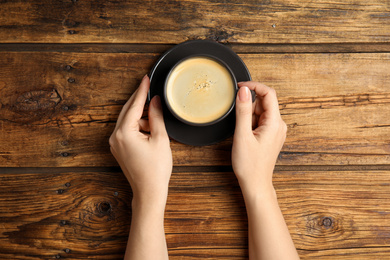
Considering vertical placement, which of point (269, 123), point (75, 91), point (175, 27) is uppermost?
point (175, 27)

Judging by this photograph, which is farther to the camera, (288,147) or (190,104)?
(288,147)

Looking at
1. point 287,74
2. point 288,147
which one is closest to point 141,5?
point 287,74

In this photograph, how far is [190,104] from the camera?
0.91m

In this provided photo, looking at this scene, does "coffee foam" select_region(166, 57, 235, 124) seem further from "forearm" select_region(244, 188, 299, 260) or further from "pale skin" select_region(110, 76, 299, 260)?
"forearm" select_region(244, 188, 299, 260)

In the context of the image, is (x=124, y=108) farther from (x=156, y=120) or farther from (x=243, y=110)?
(x=243, y=110)

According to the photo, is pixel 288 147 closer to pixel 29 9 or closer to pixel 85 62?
pixel 85 62

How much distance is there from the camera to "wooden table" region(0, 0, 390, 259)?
3.37 feet

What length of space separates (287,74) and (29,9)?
0.84 meters

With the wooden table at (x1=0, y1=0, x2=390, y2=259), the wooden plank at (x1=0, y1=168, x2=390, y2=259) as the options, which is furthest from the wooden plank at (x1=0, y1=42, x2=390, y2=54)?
the wooden plank at (x1=0, y1=168, x2=390, y2=259)

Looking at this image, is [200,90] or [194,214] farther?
[194,214]

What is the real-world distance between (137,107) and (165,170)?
7.9 inches

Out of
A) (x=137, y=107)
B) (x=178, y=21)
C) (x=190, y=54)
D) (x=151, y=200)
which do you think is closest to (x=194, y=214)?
(x=151, y=200)

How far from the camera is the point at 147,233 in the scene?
925 mm

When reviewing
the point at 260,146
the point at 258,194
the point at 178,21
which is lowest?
the point at 258,194
